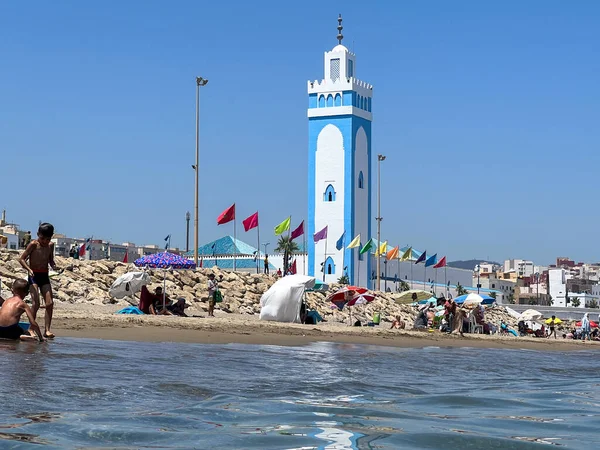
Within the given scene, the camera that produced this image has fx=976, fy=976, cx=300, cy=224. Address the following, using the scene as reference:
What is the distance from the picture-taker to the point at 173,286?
1150 inches

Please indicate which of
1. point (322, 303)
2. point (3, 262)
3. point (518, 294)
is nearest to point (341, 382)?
point (3, 262)

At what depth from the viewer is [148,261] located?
22609 mm

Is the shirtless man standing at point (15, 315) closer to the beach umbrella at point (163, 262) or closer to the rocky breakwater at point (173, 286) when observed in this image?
the rocky breakwater at point (173, 286)

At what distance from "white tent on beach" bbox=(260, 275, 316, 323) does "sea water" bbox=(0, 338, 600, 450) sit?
9.02 metres

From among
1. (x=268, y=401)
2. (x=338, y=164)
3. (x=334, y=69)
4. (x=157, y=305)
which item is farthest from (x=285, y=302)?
(x=334, y=69)

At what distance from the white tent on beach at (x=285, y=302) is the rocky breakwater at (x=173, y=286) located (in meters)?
3.85

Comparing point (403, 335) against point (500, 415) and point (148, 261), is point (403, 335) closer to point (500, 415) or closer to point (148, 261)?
Result: point (148, 261)

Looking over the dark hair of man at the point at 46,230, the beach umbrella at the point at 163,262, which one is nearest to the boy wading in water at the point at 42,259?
the dark hair of man at the point at 46,230

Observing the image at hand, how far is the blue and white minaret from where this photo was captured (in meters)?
63.8

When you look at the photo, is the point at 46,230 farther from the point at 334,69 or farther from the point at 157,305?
the point at 334,69

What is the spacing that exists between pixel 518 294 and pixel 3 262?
10918 cm

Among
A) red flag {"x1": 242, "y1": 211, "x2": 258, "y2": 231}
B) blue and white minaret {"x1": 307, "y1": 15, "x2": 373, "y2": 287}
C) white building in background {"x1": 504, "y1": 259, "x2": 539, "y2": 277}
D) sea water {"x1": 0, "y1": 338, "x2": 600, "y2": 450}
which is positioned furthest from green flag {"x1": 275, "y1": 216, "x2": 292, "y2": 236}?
white building in background {"x1": 504, "y1": 259, "x2": 539, "y2": 277}

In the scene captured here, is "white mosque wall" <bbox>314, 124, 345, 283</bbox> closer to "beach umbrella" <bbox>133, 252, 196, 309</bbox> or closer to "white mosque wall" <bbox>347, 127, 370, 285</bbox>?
"white mosque wall" <bbox>347, 127, 370, 285</bbox>

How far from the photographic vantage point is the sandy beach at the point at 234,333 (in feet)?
44.9
